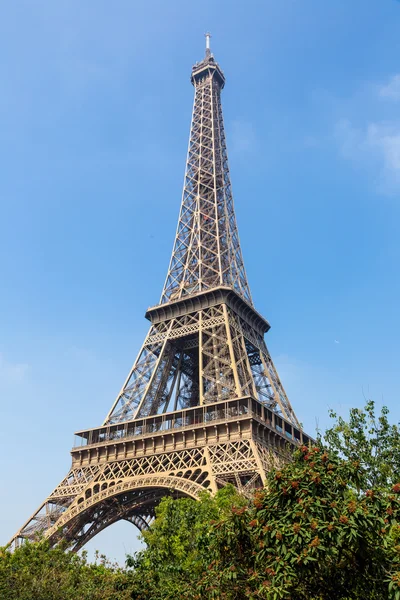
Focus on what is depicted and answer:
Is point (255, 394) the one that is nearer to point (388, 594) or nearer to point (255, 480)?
point (255, 480)

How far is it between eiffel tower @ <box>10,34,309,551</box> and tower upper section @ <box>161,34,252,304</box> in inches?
5.2

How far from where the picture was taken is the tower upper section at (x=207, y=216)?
47.7 meters

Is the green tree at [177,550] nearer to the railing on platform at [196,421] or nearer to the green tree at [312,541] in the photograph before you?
the green tree at [312,541]

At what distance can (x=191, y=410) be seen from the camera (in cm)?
3606

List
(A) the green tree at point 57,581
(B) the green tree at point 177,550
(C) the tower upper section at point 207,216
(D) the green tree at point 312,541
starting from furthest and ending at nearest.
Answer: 1. (C) the tower upper section at point 207,216
2. (A) the green tree at point 57,581
3. (B) the green tree at point 177,550
4. (D) the green tree at point 312,541

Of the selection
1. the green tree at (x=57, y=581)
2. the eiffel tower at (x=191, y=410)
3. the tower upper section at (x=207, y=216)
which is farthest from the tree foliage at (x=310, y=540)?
the tower upper section at (x=207, y=216)

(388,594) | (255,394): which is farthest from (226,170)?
(388,594)

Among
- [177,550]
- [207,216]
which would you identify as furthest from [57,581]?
[207,216]

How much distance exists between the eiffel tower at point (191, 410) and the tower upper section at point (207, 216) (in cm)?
13

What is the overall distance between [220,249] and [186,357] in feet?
32.2

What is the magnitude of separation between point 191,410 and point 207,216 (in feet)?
70.2

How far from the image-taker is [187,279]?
4828 centimetres

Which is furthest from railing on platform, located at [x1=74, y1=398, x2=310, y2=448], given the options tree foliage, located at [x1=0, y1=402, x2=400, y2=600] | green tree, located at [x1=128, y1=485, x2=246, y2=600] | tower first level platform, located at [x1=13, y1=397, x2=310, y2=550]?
tree foliage, located at [x1=0, y1=402, x2=400, y2=600]

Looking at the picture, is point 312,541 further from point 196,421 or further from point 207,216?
point 207,216
